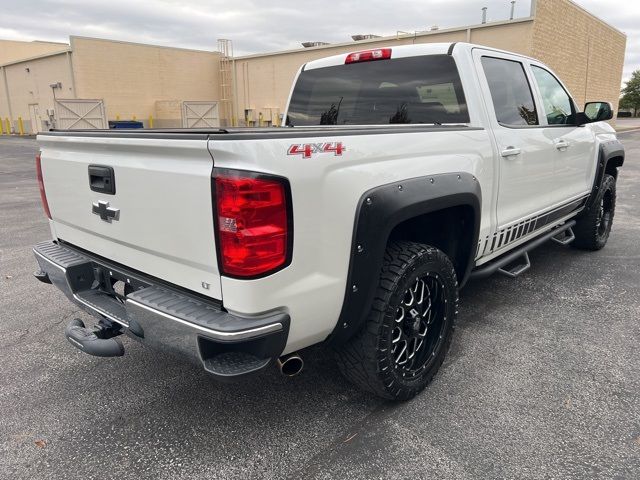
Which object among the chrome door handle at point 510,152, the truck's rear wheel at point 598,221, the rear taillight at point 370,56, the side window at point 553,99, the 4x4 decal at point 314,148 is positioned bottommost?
the truck's rear wheel at point 598,221

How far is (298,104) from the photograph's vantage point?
4.40 m

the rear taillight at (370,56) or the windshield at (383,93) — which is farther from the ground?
the rear taillight at (370,56)

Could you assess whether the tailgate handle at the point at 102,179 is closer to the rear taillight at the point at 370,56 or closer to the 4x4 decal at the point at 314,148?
the 4x4 decal at the point at 314,148

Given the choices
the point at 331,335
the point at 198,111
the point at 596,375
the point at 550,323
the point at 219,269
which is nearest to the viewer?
the point at 219,269

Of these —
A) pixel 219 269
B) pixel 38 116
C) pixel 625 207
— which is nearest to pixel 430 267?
pixel 219 269

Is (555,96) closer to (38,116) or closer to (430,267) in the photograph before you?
(430,267)

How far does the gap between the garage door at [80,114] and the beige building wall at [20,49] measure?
28897 millimetres

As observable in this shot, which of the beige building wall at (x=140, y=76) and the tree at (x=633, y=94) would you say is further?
the tree at (x=633, y=94)

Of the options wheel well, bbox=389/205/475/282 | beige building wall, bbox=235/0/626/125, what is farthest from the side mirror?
beige building wall, bbox=235/0/626/125

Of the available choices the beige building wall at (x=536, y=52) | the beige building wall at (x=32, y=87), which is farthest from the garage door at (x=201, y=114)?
the beige building wall at (x=32, y=87)

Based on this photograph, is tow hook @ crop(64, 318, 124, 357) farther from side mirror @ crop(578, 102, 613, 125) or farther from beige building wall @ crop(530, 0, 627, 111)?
beige building wall @ crop(530, 0, 627, 111)

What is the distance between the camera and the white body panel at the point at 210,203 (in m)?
2.00

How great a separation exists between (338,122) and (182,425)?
2.49m

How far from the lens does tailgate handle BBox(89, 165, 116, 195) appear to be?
2.42m
